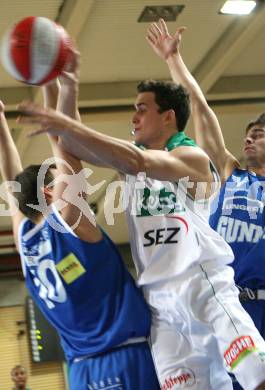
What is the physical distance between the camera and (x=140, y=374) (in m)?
3.21

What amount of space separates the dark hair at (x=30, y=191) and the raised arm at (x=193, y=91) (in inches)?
48.7

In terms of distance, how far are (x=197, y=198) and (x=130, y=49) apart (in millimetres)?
4525

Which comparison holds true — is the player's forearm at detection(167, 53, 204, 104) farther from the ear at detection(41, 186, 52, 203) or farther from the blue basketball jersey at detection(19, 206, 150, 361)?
the blue basketball jersey at detection(19, 206, 150, 361)

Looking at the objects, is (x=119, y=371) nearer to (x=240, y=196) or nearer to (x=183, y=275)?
(x=183, y=275)

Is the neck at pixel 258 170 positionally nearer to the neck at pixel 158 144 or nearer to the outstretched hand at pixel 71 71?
the neck at pixel 158 144

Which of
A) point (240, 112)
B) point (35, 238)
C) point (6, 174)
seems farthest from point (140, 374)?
point (240, 112)

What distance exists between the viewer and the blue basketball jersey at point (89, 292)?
319cm

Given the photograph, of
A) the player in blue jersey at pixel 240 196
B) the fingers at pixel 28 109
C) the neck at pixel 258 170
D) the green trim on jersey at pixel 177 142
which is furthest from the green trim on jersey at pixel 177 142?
the neck at pixel 258 170

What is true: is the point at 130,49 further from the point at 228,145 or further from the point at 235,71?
the point at 228,145

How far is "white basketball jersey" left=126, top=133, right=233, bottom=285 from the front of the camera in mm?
3330

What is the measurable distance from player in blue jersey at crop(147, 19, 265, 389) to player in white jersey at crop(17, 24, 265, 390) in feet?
2.34

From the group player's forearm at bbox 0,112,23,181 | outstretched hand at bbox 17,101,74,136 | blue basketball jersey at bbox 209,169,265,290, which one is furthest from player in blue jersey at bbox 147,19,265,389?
outstretched hand at bbox 17,101,74,136

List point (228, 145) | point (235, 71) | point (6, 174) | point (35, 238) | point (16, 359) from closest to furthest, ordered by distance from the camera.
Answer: point (35, 238)
point (6, 174)
point (235, 71)
point (228, 145)
point (16, 359)

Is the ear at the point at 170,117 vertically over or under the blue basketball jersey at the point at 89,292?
over
